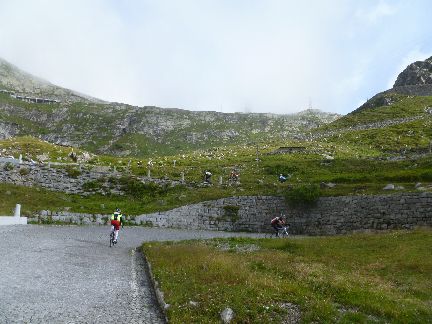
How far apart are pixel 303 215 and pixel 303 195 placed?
7.46ft

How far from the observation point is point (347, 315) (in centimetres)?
1345

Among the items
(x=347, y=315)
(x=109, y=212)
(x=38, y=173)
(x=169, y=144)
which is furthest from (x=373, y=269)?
(x=169, y=144)

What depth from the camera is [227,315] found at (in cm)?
1330

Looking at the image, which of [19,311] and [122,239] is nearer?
[19,311]

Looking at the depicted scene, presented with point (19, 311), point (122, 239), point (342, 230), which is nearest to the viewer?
point (19, 311)

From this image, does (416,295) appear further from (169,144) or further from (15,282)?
(169,144)

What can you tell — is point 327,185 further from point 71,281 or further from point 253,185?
point 71,281

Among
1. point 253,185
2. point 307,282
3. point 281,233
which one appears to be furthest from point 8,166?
point 307,282

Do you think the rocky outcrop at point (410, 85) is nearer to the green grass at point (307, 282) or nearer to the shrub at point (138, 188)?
the shrub at point (138, 188)

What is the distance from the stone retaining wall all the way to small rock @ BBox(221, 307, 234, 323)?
29411 mm

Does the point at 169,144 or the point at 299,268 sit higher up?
the point at 169,144

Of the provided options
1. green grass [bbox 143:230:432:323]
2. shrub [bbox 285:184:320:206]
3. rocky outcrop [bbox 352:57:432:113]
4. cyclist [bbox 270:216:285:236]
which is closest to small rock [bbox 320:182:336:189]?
shrub [bbox 285:184:320:206]

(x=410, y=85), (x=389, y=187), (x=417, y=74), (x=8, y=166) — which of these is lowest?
(x=389, y=187)

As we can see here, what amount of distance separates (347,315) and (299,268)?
7.02 metres
